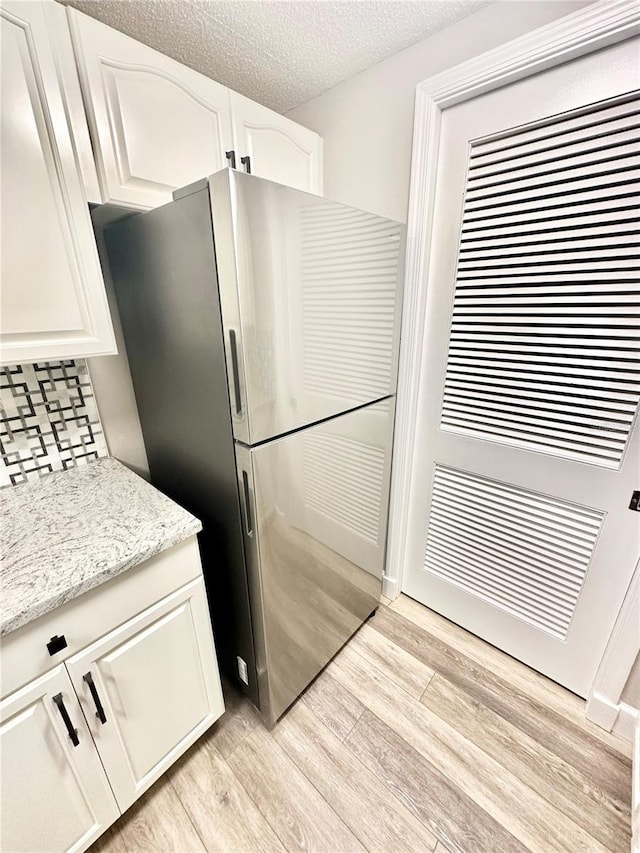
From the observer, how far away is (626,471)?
3.74 feet

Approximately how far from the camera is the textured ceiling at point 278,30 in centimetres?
104

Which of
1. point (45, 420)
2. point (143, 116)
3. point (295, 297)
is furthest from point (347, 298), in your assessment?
point (45, 420)

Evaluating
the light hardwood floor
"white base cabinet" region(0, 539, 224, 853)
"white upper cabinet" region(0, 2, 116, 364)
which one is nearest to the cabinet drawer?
"white base cabinet" region(0, 539, 224, 853)

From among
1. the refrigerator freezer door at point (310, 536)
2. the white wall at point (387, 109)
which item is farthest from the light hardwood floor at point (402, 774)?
the white wall at point (387, 109)

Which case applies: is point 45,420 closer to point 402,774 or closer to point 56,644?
point 56,644

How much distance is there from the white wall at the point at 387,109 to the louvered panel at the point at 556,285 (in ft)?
0.88

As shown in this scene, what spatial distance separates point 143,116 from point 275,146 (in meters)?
0.51

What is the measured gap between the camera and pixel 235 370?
888 mm

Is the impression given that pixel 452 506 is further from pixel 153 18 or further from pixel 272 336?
pixel 153 18

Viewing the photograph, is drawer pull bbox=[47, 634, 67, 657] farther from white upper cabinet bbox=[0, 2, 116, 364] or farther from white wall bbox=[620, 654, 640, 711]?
white wall bbox=[620, 654, 640, 711]

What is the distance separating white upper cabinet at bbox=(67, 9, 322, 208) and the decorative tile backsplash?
64cm

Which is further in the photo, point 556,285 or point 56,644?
point 556,285

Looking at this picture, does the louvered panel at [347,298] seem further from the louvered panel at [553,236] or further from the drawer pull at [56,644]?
Answer: the drawer pull at [56,644]

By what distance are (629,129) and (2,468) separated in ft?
7.07
